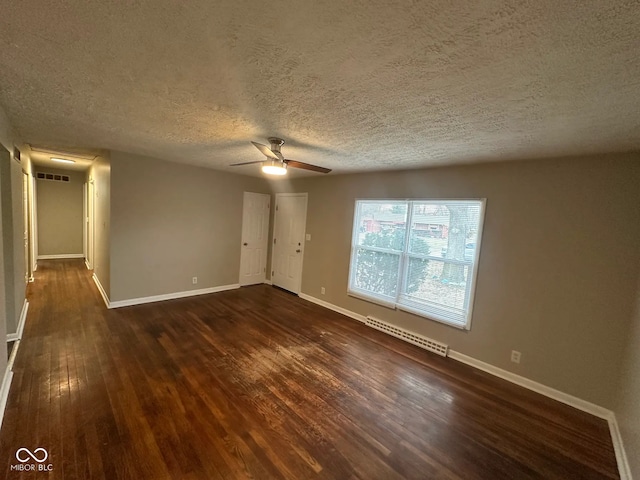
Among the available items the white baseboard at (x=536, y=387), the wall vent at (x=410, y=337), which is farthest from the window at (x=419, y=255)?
the white baseboard at (x=536, y=387)

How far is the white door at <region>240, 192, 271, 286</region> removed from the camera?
561cm

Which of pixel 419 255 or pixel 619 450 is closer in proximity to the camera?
pixel 619 450

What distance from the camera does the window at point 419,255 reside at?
3244 mm

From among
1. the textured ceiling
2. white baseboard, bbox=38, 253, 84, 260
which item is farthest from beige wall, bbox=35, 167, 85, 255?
the textured ceiling

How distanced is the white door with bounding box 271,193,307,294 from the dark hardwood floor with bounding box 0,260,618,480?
196 cm

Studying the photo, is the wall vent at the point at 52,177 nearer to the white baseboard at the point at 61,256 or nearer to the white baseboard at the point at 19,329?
the white baseboard at the point at 61,256

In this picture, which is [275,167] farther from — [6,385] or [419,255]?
[6,385]

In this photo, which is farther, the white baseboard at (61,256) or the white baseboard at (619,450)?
the white baseboard at (61,256)

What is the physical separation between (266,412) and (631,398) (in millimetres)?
2749

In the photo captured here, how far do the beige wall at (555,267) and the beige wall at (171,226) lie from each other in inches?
144

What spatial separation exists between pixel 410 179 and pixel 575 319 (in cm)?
229

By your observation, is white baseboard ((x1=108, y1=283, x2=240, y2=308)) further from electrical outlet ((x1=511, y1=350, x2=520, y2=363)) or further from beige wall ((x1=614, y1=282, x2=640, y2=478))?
beige wall ((x1=614, y1=282, x2=640, y2=478))

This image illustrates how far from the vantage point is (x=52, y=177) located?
682 cm

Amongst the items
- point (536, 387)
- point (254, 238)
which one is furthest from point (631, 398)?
point (254, 238)
